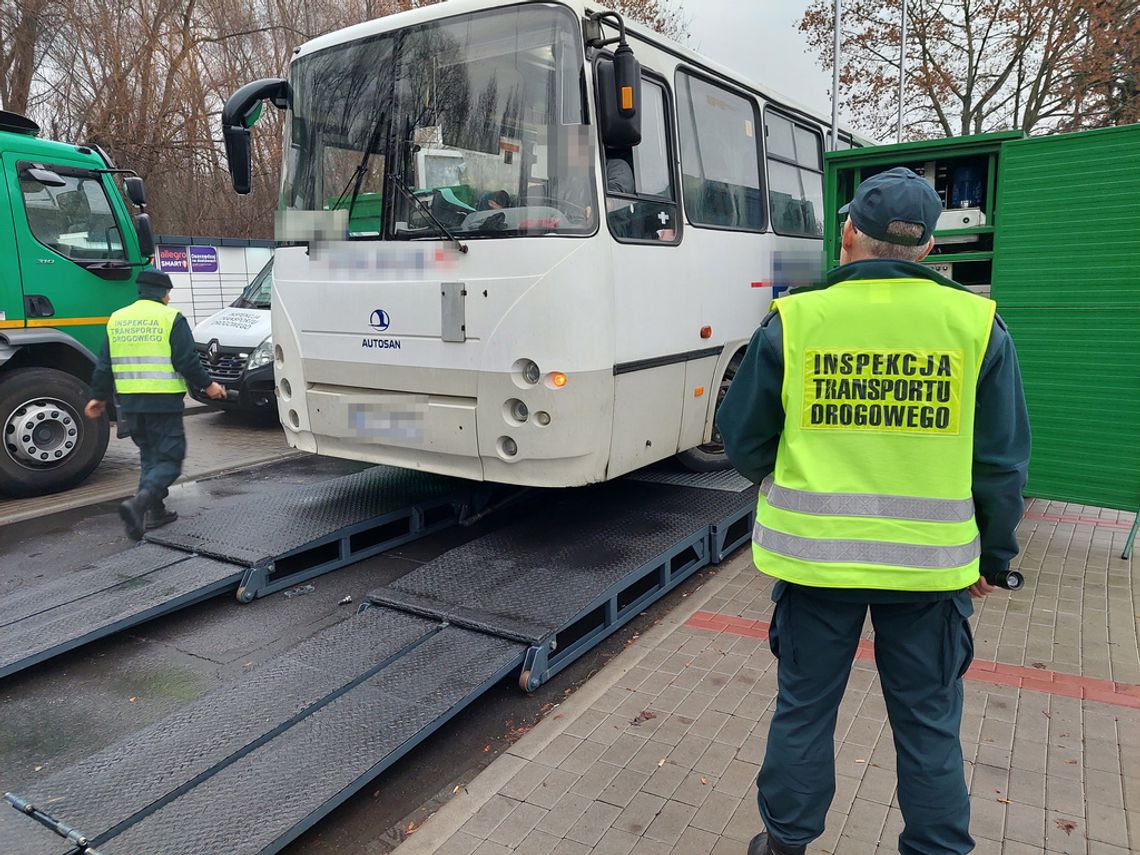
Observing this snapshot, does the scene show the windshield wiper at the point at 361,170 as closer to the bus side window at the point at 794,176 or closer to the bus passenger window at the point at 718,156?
the bus passenger window at the point at 718,156

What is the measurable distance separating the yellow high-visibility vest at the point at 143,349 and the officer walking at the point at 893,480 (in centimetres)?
491

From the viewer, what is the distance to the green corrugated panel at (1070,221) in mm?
4852

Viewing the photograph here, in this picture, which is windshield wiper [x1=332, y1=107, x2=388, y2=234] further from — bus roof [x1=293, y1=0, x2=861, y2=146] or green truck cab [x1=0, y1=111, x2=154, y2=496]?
green truck cab [x1=0, y1=111, x2=154, y2=496]

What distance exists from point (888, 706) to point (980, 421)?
87 centimetres

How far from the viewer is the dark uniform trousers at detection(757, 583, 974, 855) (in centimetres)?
231

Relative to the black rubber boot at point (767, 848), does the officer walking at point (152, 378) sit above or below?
above

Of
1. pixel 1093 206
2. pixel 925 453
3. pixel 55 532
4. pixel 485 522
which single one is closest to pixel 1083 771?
pixel 925 453

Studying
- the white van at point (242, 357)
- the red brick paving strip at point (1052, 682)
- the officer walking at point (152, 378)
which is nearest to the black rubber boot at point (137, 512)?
the officer walking at point (152, 378)

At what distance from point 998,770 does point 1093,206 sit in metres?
3.50

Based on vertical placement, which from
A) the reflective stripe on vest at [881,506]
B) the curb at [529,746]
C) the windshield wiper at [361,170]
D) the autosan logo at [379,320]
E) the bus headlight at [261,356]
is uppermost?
the windshield wiper at [361,170]

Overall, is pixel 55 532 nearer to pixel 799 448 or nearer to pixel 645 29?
pixel 645 29

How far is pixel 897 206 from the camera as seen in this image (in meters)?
2.27

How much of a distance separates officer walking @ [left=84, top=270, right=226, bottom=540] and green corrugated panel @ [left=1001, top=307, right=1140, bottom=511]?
5.66m

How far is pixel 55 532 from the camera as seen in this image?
6473 mm
